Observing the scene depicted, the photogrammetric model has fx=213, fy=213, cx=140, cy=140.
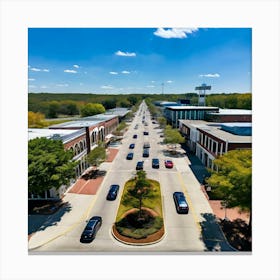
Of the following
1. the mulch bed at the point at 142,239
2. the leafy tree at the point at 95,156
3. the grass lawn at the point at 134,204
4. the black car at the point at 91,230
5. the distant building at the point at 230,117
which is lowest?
the mulch bed at the point at 142,239

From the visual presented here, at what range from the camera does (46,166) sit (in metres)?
16.8

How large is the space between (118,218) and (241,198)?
977cm

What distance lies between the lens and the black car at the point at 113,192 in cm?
2115

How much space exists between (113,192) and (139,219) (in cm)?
525

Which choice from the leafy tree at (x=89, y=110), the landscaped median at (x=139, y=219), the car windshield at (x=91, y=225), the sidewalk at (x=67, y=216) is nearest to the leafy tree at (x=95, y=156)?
the sidewalk at (x=67, y=216)

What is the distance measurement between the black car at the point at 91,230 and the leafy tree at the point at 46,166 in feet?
13.8

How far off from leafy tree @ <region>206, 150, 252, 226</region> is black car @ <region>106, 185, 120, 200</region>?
33.1 ft

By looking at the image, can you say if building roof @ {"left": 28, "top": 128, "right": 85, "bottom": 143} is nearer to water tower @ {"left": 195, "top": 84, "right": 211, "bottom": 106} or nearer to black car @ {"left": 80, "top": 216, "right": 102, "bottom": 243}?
black car @ {"left": 80, "top": 216, "right": 102, "bottom": 243}

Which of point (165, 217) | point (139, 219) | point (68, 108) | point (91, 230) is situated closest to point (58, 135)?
point (91, 230)

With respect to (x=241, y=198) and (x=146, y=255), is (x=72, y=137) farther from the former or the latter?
(x=241, y=198)

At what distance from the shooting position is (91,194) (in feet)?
73.6

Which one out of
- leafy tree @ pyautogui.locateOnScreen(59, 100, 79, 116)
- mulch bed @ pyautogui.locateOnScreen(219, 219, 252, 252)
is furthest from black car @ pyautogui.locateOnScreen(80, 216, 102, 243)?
leafy tree @ pyautogui.locateOnScreen(59, 100, 79, 116)

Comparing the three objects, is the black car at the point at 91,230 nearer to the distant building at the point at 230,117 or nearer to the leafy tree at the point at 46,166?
the leafy tree at the point at 46,166
